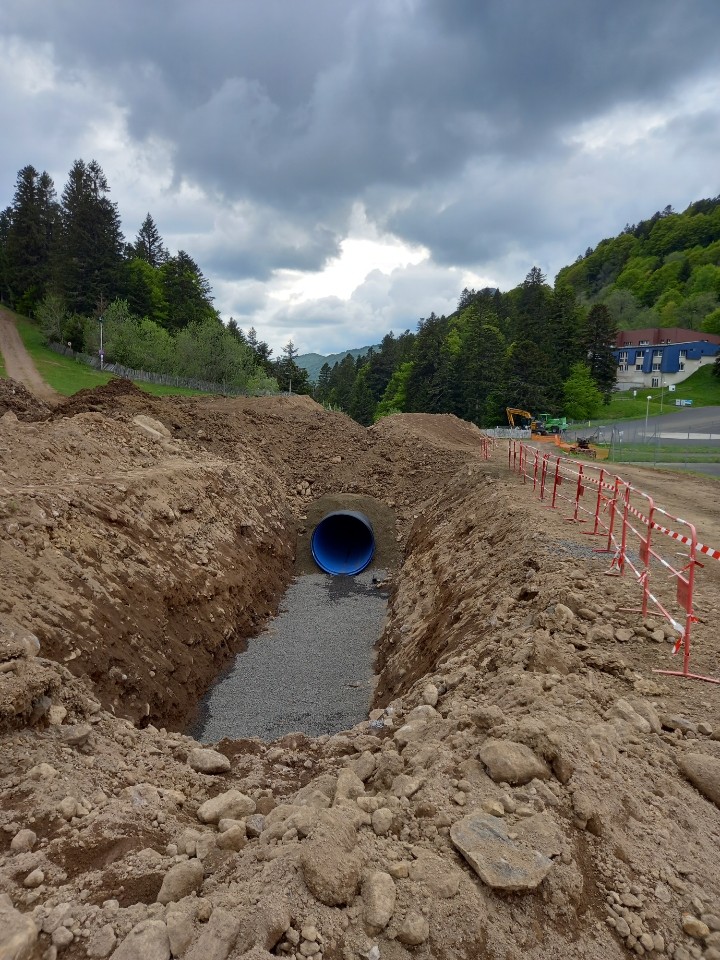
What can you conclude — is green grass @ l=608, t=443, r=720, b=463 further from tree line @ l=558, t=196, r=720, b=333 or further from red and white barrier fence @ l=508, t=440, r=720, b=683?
tree line @ l=558, t=196, r=720, b=333

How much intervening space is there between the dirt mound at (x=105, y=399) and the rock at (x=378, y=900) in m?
17.6

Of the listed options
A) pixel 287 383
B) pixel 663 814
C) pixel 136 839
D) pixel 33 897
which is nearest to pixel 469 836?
pixel 663 814

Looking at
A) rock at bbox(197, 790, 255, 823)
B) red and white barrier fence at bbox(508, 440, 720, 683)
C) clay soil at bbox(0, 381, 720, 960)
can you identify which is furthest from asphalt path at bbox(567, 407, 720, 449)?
rock at bbox(197, 790, 255, 823)

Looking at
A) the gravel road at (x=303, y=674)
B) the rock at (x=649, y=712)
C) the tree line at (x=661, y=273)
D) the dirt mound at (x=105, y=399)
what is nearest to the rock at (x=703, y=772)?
the rock at (x=649, y=712)

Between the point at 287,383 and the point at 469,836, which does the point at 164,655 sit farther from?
the point at 287,383

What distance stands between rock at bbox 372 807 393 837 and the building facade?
74.1m

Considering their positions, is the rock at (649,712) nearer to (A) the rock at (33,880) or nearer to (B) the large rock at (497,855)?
(B) the large rock at (497,855)

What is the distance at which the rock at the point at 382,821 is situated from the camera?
12.1 feet

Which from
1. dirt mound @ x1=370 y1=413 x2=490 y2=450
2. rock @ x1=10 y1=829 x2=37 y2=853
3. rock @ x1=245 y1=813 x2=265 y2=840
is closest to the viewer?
rock @ x1=10 y1=829 x2=37 y2=853

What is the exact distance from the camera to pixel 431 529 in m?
15.6

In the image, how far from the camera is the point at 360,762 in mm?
4926

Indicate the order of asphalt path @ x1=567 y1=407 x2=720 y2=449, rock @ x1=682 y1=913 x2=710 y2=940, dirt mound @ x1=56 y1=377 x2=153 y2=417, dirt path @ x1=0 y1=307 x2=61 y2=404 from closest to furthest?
rock @ x1=682 y1=913 x2=710 y2=940
dirt mound @ x1=56 y1=377 x2=153 y2=417
dirt path @ x1=0 y1=307 x2=61 y2=404
asphalt path @ x1=567 y1=407 x2=720 y2=449

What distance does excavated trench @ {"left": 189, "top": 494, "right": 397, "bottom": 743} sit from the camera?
8.95m

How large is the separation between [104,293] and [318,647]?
5453cm
